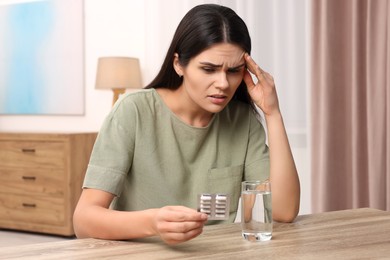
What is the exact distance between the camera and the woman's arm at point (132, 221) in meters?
1.26

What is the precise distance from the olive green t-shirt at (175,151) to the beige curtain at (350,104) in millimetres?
1743

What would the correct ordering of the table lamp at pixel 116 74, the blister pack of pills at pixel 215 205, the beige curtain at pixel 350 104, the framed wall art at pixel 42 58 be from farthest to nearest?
1. the framed wall art at pixel 42 58
2. the table lamp at pixel 116 74
3. the beige curtain at pixel 350 104
4. the blister pack of pills at pixel 215 205

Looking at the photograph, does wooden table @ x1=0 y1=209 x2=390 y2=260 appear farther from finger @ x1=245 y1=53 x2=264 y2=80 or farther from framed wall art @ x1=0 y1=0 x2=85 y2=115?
framed wall art @ x1=0 y1=0 x2=85 y2=115

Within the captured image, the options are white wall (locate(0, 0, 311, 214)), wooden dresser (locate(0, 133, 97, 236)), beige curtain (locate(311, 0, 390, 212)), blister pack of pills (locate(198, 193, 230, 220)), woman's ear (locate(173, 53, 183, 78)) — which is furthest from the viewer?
wooden dresser (locate(0, 133, 97, 236))

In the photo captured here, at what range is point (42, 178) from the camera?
15.6 feet

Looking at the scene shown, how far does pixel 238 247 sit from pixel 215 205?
0.45 ft

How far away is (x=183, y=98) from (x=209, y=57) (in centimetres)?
22

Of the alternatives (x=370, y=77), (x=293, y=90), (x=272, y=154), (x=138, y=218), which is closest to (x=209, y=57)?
(x=272, y=154)

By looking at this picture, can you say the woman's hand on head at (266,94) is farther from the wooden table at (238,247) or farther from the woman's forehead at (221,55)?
the wooden table at (238,247)

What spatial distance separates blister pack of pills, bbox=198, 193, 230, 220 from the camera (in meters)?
1.23

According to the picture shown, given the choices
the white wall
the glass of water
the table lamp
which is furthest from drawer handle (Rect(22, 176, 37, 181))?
the glass of water

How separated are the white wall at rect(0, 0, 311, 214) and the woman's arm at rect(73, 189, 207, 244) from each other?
2.56 metres

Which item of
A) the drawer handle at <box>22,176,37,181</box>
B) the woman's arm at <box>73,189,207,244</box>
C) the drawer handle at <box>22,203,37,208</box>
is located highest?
the woman's arm at <box>73,189,207,244</box>

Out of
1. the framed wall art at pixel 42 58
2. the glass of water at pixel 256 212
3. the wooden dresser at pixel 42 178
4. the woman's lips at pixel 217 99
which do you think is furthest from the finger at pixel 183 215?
the framed wall art at pixel 42 58
